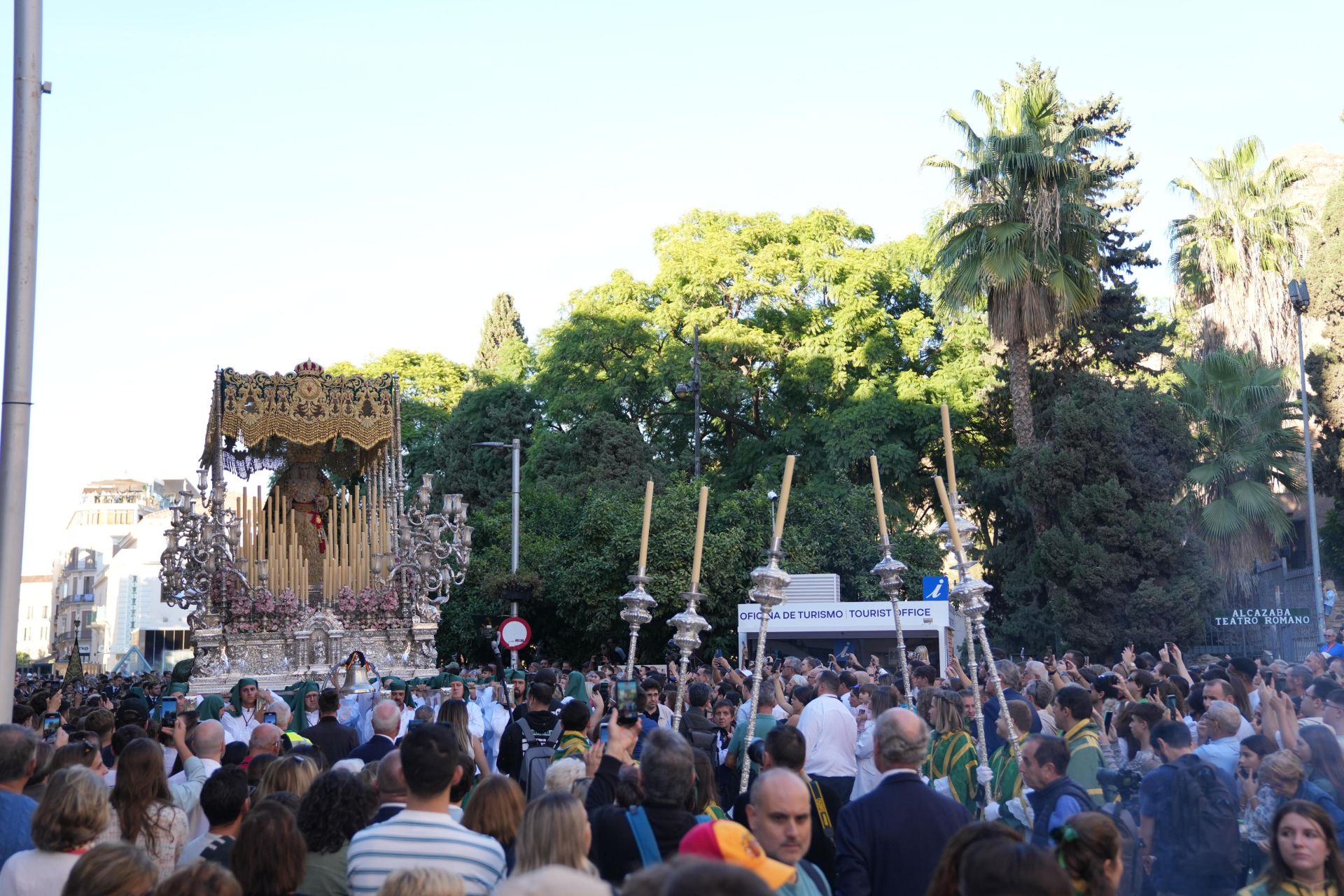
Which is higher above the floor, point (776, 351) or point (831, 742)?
point (776, 351)

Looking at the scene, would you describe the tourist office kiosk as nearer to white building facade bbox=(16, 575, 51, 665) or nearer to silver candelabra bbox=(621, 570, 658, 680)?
silver candelabra bbox=(621, 570, 658, 680)

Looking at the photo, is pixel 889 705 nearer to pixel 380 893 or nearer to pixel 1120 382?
pixel 380 893

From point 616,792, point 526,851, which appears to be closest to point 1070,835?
point 526,851

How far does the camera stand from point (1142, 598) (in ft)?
94.7

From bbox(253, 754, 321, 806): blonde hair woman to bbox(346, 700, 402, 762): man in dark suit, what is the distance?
90.4 inches

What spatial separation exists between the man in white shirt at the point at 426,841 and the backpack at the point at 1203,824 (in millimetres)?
3539

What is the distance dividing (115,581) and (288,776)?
9156 centimetres

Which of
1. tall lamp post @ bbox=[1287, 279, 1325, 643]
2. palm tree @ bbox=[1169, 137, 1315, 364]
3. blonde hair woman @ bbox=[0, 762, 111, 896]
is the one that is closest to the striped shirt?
blonde hair woman @ bbox=[0, 762, 111, 896]

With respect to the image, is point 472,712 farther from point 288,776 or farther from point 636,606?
point 288,776

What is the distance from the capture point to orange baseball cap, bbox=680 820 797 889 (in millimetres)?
4430

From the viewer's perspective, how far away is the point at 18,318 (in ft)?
28.9

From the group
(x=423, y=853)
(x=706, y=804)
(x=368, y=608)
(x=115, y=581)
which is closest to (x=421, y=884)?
(x=423, y=853)

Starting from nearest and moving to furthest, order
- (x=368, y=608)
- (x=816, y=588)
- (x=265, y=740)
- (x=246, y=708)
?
(x=265, y=740) < (x=246, y=708) < (x=368, y=608) < (x=816, y=588)

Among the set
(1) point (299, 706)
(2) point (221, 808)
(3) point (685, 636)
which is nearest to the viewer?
(2) point (221, 808)
